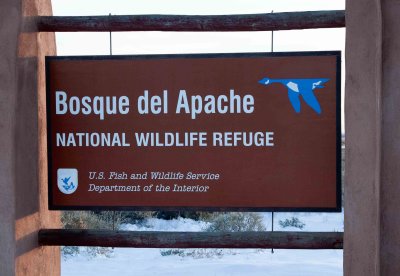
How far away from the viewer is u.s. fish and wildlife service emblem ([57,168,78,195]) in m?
6.04

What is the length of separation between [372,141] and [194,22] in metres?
1.85

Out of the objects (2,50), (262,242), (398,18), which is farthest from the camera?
(262,242)

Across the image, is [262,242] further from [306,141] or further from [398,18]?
[398,18]

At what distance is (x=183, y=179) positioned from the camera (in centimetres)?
595

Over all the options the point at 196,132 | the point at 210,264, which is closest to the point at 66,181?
the point at 196,132

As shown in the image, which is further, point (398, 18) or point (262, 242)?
point (262, 242)

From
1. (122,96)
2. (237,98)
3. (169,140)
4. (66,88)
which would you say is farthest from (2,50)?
(237,98)

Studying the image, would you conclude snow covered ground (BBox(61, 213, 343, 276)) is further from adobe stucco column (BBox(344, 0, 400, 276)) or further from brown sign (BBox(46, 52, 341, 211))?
adobe stucco column (BBox(344, 0, 400, 276))

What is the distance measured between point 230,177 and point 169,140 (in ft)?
2.09

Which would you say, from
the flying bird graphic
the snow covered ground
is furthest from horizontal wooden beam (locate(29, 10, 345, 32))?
the snow covered ground

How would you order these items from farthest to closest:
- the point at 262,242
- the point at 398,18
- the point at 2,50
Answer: the point at 262,242 < the point at 2,50 < the point at 398,18

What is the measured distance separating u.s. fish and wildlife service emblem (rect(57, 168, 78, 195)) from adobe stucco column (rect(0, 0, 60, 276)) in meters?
0.14

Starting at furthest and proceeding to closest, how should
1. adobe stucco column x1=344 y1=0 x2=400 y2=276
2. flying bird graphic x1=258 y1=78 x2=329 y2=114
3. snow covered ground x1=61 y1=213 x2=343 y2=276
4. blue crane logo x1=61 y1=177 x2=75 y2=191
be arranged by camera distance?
snow covered ground x1=61 y1=213 x2=343 y2=276 → blue crane logo x1=61 y1=177 x2=75 y2=191 → flying bird graphic x1=258 y1=78 x2=329 y2=114 → adobe stucco column x1=344 y1=0 x2=400 y2=276

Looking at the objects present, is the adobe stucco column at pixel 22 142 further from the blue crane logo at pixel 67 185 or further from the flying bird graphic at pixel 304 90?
the flying bird graphic at pixel 304 90
